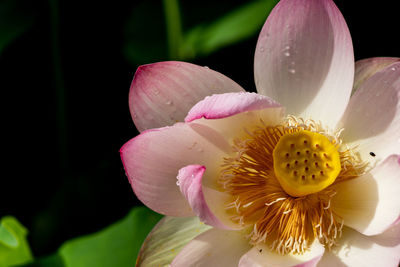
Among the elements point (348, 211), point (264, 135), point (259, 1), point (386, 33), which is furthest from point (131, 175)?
point (386, 33)

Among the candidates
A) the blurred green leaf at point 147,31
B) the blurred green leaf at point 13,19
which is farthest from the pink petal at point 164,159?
the blurred green leaf at point 13,19

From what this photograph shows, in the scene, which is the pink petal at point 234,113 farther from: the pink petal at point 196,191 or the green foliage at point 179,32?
the green foliage at point 179,32

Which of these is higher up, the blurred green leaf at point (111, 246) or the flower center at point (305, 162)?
the flower center at point (305, 162)

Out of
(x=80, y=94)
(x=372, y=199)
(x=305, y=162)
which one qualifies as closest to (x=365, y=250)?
(x=372, y=199)

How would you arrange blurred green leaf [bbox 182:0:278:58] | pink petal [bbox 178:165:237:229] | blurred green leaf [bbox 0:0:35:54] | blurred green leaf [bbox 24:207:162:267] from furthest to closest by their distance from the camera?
blurred green leaf [bbox 0:0:35:54]
blurred green leaf [bbox 182:0:278:58]
blurred green leaf [bbox 24:207:162:267]
pink petal [bbox 178:165:237:229]

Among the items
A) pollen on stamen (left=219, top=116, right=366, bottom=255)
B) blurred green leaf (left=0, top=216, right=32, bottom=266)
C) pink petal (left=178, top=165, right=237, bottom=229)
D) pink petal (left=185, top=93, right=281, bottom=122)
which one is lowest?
blurred green leaf (left=0, top=216, right=32, bottom=266)

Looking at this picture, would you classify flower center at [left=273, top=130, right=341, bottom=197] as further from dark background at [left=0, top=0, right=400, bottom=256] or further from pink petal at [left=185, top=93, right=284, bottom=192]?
dark background at [left=0, top=0, right=400, bottom=256]

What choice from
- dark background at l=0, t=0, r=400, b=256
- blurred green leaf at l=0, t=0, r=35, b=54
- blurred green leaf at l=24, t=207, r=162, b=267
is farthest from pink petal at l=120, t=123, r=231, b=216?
blurred green leaf at l=0, t=0, r=35, b=54

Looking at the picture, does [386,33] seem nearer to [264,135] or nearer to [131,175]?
[264,135]
